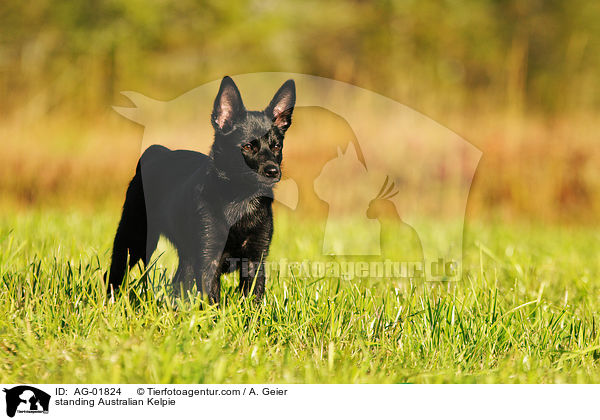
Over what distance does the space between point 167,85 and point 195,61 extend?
1.68 metres

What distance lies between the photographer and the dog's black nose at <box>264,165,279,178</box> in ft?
10.3

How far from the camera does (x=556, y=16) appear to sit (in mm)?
22938

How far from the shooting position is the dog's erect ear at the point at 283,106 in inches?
128

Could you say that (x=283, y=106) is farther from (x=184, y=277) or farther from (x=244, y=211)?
(x=184, y=277)

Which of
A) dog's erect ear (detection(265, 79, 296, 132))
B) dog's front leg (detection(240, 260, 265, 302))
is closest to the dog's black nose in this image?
dog's erect ear (detection(265, 79, 296, 132))

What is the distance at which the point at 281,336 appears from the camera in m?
2.82

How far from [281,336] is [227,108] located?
4.56 ft

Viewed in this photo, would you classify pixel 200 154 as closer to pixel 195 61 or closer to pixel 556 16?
pixel 195 61

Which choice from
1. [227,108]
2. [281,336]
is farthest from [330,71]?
[281,336]
